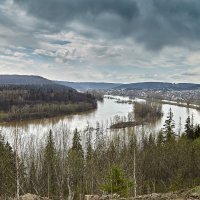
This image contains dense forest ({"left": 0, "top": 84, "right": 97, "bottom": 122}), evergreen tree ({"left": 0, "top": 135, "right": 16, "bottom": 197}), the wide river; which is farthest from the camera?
dense forest ({"left": 0, "top": 84, "right": 97, "bottom": 122})

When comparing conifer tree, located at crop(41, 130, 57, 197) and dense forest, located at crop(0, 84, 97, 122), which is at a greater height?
dense forest, located at crop(0, 84, 97, 122)

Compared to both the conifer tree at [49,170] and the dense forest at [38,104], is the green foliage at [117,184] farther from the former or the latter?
the dense forest at [38,104]

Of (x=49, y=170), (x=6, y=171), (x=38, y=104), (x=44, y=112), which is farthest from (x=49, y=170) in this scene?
(x=38, y=104)

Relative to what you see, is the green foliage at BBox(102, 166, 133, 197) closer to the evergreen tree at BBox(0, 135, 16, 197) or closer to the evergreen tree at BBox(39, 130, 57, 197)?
the evergreen tree at BBox(0, 135, 16, 197)

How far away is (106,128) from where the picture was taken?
69.9 meters

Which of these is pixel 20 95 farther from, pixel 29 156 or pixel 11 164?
pixel 11 164

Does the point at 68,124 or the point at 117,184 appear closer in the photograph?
the point at 117,184

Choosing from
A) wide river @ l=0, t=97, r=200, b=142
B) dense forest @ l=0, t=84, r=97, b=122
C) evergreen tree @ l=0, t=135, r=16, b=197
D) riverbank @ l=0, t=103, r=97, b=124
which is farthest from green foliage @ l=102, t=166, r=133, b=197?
dense forest @ l=0, t=84, r=97, b=122

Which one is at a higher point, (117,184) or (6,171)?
(117,184)

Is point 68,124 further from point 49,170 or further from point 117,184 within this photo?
point 117,184

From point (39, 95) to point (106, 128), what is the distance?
60992 mm

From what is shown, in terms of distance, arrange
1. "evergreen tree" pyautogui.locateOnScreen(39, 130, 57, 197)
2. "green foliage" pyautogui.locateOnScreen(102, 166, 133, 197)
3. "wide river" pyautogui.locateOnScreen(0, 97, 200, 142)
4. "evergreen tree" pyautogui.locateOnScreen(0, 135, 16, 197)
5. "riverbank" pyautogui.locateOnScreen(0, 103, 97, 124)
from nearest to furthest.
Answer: "green foliage" pyautogui.locateOnScreen(102, 166, 133, 197) → "evergreen tree" pyautogui.locateOnScreen(0, 135, 16, 197) → "evergreen tree" pyautogui.locateOnScreen(39, 130, 57, 197) → "wide river" pyautogui.locateOnScreen(0, 97, 200, 142) → "riverbank" pyautogui.locateOnScreen(0, 103, 97, 124)

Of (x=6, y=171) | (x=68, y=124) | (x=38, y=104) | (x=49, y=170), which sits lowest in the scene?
(x=68, y=124)

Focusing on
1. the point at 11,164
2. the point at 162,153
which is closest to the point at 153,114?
the point at 162,153
